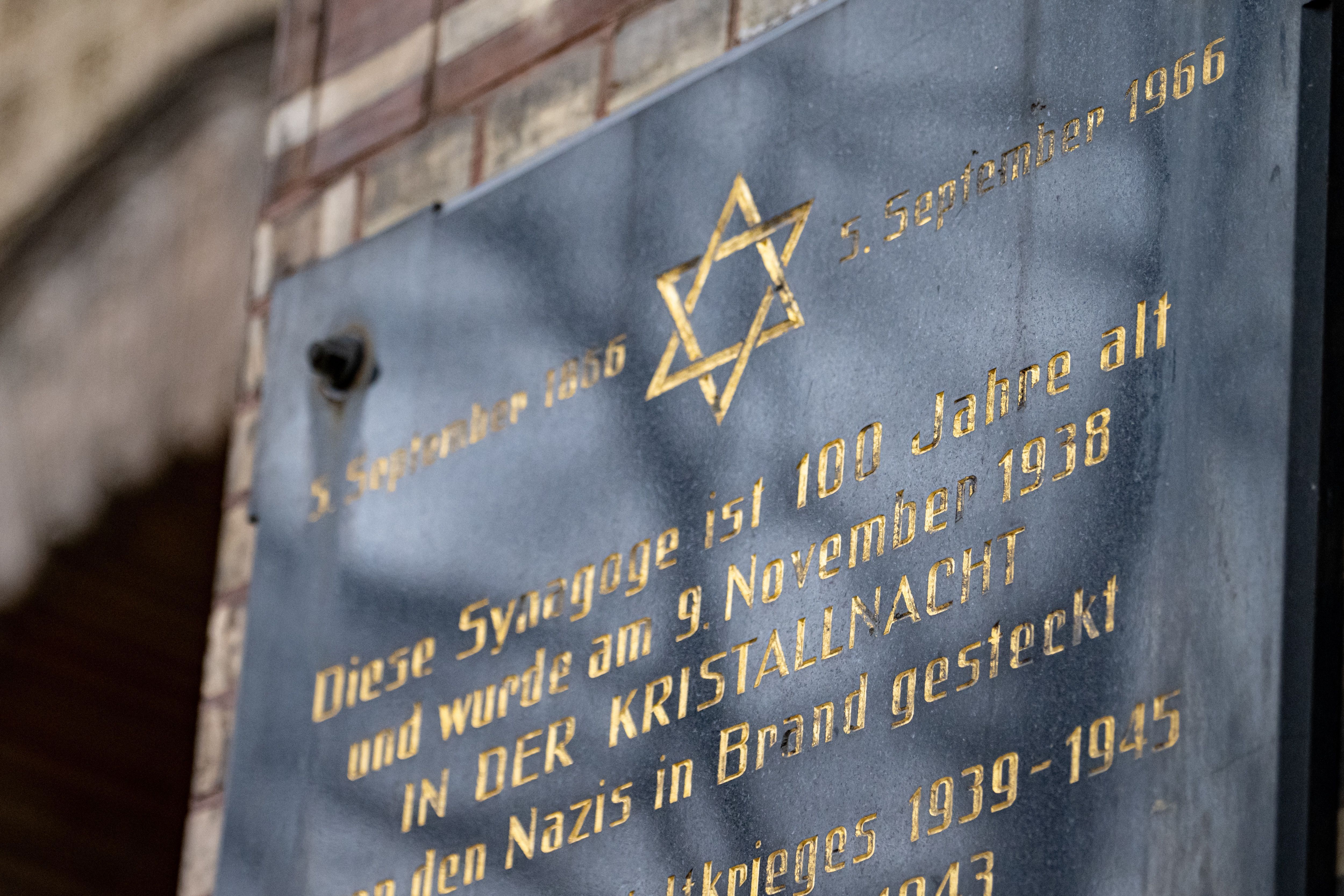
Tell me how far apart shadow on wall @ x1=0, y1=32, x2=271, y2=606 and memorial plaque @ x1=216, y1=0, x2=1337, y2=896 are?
190cm

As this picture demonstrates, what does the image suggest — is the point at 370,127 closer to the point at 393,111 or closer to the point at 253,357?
the point at 393,111

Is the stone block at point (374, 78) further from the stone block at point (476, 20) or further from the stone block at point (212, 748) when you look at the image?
the stone block at point (212, 748)

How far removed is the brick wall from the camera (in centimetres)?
242

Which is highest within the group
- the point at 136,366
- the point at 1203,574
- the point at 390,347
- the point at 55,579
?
the point at 136,366

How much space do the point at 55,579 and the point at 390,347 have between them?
2.12 m

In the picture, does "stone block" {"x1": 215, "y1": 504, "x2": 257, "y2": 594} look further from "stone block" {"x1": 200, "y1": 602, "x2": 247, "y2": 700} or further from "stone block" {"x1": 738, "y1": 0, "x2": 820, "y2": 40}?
"stone block" {"x1": 738, "y1": 0, "x2": 820, "y2": 40}

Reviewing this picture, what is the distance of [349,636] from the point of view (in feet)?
7.68

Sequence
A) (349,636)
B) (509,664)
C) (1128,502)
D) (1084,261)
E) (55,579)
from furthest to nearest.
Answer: (55,579), (349,636), (509,664), (1084,261), (1128,502)

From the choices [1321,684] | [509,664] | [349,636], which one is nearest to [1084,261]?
[1321,684]

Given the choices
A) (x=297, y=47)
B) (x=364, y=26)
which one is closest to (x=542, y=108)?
(x=364, y=26)

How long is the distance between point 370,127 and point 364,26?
17cm

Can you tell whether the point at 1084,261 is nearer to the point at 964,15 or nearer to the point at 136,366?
the point at 964,15

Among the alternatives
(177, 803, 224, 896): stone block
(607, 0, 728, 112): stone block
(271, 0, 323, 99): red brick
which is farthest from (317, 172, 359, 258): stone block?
(177, 803, 224, 896): stone block

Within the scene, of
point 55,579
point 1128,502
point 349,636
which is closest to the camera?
point 1128,502
